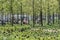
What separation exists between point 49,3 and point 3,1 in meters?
11.6

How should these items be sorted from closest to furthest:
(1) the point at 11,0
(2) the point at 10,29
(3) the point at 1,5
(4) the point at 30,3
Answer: (2) the point at 10,29 < (1) the point at 11,0 < (3) the point at 1,5 < (4) the point at 30,3

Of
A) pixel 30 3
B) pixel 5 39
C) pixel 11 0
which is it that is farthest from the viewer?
pixel 30 3

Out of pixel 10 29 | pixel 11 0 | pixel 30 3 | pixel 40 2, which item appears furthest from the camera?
pixel 30 3

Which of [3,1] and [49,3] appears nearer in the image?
[3,1]

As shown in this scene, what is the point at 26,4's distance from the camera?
39.5 m

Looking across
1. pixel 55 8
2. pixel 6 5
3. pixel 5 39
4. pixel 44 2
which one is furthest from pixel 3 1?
pixel 5 39

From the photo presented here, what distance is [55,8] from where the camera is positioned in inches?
1660

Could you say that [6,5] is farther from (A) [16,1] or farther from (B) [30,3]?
(B) [30,3]

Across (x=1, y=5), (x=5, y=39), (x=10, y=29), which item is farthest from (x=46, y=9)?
(x=5, y=39)

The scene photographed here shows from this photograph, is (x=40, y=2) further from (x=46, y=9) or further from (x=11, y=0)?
(x=11, y=0)

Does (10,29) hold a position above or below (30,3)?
below

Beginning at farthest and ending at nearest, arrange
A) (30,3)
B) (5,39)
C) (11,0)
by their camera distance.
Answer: (30,3), (11,0), (5,39)

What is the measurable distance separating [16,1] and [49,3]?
11035 mm

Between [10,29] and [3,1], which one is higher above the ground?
[3,1]
